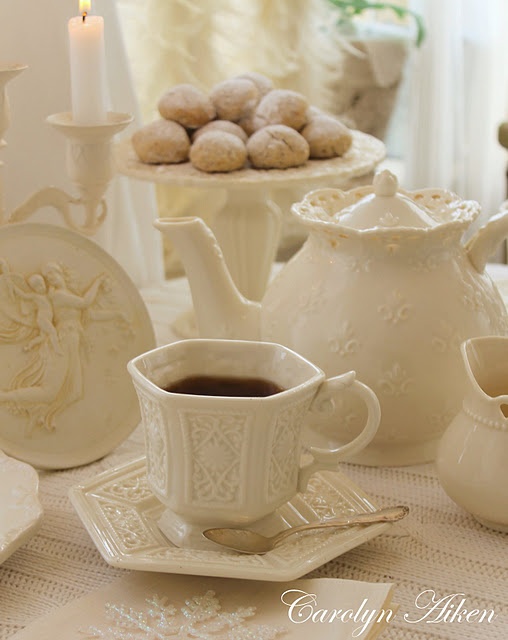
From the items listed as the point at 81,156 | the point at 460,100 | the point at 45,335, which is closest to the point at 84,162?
the point at 81,156

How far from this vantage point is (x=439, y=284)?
824 millimetres

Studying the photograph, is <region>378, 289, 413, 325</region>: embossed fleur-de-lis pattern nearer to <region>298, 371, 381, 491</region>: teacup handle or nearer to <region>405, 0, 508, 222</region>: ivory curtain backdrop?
A: <region>298, 371, 381, 491</region>: teacup handle

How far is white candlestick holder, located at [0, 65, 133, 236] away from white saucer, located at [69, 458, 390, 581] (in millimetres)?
284

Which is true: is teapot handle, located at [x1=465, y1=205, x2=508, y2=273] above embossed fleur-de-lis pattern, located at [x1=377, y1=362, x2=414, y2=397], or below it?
above

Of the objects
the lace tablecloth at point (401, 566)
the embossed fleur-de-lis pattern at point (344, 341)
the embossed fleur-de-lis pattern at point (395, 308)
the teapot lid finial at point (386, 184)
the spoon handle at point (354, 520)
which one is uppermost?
the teapot lid finial at point (386, 184)

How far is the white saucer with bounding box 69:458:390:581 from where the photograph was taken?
62cm

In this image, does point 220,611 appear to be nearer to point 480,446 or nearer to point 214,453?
point 214,453

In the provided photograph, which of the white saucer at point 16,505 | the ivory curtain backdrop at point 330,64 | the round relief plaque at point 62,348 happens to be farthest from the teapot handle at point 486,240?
the ivory curtain backdrop at point 330,64

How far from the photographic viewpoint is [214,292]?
891 millimetres

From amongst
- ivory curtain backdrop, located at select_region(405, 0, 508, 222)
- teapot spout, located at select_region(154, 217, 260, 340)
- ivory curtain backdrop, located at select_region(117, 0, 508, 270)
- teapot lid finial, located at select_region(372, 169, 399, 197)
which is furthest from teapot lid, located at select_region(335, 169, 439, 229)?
ivory curtain backdrop, located at select_region(405, 0, 508, 222)

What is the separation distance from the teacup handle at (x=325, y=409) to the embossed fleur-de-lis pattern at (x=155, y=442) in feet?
0.36

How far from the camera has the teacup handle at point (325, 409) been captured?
2.20 ft

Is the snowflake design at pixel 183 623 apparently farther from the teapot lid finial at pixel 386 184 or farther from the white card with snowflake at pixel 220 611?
the teapot lid finial at pixel 386 184

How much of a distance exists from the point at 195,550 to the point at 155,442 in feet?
0.28
